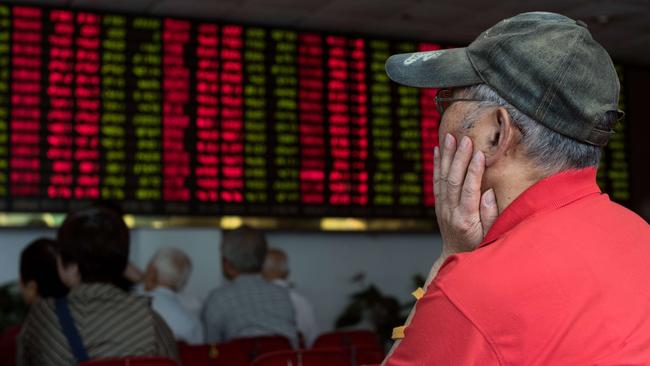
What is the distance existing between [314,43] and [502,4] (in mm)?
1287

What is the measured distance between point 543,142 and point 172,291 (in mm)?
4059

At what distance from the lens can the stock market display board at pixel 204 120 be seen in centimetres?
547

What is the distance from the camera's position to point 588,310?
0.99 meters

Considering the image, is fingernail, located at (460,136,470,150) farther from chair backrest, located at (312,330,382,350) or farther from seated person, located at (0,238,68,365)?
chair backrest, located at (312,330,382,350)

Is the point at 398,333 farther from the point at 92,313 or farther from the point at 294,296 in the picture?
the point at 294,296

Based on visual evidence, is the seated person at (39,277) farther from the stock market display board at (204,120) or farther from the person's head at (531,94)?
the person's head at (531,94)

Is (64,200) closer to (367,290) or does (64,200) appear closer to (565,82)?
(367,290)

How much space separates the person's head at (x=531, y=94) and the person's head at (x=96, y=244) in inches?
79.3

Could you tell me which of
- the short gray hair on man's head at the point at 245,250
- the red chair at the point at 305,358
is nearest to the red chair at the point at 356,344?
the red chair at the point at 305,358

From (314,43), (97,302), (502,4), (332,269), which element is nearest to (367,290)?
(332,269)

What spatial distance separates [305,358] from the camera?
3.43 metres

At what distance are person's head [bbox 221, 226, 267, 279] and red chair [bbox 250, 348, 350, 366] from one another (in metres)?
1.37

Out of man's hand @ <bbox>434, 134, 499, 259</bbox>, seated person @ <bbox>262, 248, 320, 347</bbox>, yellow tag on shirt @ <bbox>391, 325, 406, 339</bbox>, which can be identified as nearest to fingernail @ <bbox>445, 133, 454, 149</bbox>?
man's hand @ <bbox>434, 134, 499, 259</bbox>

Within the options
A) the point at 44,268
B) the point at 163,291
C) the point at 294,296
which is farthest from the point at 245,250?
the point at 44,268
